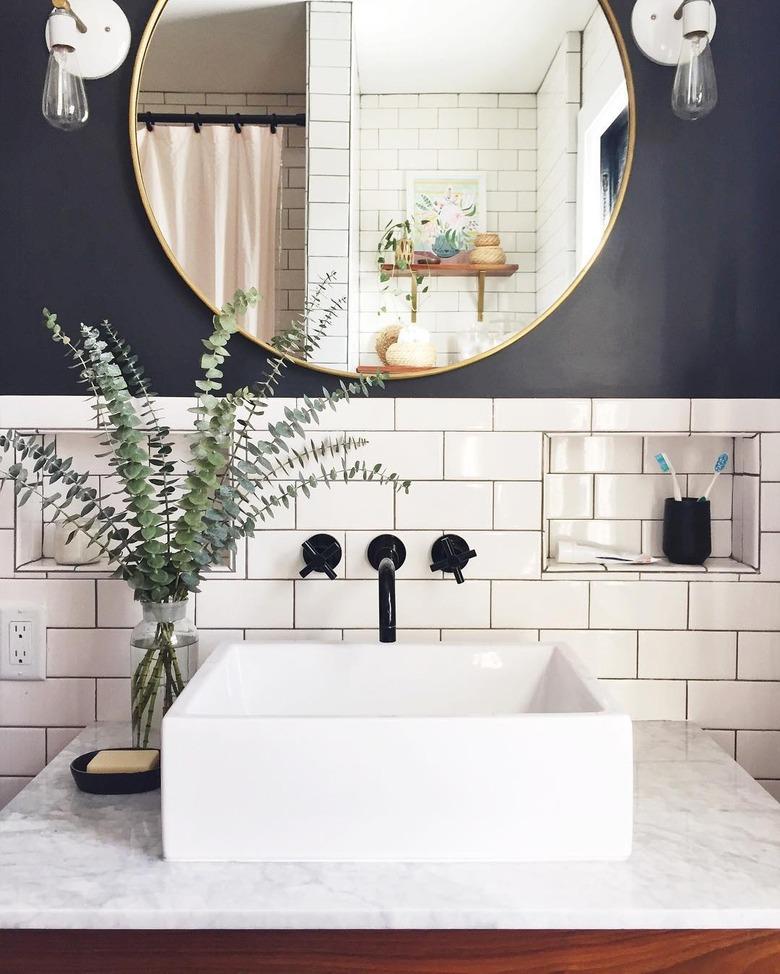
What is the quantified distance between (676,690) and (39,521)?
112cm

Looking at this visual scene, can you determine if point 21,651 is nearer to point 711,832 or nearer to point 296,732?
point 296,732

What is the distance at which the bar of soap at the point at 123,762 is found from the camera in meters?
1.17

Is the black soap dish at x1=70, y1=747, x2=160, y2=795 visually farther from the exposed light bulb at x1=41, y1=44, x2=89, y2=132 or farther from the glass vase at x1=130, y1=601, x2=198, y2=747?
the exposed light bulb at x1=41, y1=44, x2=89, y2=132

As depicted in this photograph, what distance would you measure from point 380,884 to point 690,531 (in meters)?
0.82

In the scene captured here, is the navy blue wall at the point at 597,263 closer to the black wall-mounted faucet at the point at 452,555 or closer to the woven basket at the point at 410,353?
the woven basket at the point at 410,353

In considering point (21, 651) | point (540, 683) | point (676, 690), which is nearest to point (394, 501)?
point (540, 683)

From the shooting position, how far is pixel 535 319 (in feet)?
4.80

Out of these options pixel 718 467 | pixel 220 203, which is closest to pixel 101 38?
pixel 220 203

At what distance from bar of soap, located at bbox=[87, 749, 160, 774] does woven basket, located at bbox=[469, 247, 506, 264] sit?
88cm

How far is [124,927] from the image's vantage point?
0.88 meters

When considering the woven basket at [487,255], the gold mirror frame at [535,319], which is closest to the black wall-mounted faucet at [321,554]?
the gold mirror frame at [535,319]

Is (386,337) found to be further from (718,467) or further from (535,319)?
(718,467)

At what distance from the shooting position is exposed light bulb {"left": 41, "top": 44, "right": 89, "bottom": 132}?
1.32 m

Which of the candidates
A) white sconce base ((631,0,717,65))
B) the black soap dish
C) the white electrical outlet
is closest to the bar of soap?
the black soap dish
